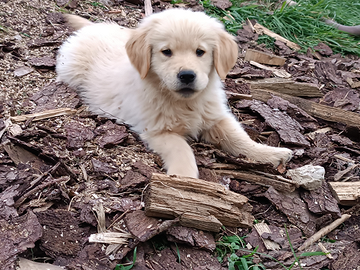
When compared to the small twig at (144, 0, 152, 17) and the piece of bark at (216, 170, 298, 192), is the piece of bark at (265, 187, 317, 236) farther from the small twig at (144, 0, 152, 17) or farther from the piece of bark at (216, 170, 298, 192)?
the small twig at (144, 0, 152, 17)

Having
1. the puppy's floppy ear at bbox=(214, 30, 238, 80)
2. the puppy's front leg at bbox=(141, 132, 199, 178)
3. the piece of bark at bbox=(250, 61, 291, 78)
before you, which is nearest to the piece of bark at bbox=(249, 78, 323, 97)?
the piece of bark at bbox=(250, 61, 291, 78)

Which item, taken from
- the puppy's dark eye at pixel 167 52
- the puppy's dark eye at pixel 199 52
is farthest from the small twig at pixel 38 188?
the puppy's dark eye at pixel 199 52

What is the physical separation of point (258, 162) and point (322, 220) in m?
0.60

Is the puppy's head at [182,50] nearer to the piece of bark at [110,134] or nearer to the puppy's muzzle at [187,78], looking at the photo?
the puppy's muzzle at [187,78]

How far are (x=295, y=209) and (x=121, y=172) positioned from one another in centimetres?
122

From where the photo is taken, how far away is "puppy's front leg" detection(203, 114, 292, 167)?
2.75 metres

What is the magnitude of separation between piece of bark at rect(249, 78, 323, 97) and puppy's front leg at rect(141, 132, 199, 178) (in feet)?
4.44

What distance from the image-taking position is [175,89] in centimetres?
258

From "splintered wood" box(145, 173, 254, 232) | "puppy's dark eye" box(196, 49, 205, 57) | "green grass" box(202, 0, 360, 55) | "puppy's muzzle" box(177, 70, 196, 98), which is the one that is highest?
"puppy's dark eye" box(196, 49, 205, 57)

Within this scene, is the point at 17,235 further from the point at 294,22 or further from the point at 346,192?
the point at 294,22

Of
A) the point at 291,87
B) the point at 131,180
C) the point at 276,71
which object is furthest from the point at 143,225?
the point at 276,71

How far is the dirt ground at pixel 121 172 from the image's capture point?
6.13ft

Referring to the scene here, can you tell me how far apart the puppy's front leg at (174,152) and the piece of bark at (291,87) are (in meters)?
1.35

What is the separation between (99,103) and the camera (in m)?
3.42
